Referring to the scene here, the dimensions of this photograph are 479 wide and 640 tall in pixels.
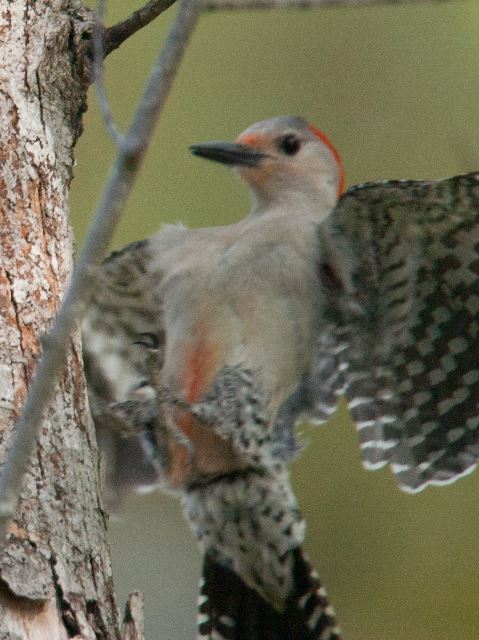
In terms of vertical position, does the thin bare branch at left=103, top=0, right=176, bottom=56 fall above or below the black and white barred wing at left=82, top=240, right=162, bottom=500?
above

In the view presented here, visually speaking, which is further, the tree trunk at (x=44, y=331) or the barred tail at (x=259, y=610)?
the barred tail at (x=259, y=610)

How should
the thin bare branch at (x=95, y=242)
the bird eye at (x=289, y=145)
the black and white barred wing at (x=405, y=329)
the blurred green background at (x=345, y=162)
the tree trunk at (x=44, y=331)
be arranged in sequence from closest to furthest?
1. the thin bare branch at (x=95, y=242)
2. the tree trunk at (x=44, y=331)
3. the black and white barred wing at (x=405, y=329)
4. the bird eye at (x=289, y=145)
5. the blurred green background at (x=345, y=162)

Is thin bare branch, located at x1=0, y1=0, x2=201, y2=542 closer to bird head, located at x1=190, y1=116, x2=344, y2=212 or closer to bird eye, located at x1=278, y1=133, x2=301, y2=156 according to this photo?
bird head, located at x1=190, y1=116, x2=344, y2=212

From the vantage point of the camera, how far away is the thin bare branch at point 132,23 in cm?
313

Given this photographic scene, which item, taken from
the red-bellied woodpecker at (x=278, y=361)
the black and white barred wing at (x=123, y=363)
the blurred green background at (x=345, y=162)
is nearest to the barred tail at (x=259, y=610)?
the red-bellied woodpecker at (x=278, y=361)

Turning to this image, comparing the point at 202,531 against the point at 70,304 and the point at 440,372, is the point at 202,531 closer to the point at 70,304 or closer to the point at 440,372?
the point at 440,372

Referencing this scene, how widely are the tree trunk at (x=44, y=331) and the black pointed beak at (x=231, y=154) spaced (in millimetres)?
1254

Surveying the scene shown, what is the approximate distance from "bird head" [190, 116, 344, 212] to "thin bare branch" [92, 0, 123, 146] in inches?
55.1

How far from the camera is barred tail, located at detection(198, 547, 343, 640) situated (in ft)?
12.7

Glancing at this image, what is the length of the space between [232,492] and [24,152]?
1590 millimetres

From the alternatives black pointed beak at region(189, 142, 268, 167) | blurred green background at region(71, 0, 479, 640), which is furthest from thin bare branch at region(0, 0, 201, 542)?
blurred green background at region(71, 0, 479, 640)

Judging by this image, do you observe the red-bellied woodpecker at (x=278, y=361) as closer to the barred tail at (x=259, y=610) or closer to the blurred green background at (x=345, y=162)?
the barred tail at (x=259, y=610)

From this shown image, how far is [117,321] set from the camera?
415 centimetres

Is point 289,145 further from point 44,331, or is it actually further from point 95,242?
point 95,242
